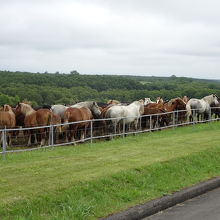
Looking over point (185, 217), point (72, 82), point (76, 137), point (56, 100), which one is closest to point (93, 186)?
point (185, 217)

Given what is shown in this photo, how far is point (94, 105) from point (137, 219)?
16.2 meters

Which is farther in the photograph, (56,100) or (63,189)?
(56,100)

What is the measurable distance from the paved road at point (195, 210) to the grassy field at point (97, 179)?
1.48 feet

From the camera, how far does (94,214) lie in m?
7.50

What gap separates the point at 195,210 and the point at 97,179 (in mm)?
2023

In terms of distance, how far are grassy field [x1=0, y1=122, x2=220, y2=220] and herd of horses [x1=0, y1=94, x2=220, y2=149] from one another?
449cm

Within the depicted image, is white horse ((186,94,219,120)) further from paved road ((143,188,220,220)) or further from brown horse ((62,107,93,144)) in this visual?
paved road ((143,188,220,220))

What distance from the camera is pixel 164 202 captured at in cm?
868

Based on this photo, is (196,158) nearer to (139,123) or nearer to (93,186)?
(93,186)

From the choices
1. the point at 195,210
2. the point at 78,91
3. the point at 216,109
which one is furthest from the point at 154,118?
the point at 78,91

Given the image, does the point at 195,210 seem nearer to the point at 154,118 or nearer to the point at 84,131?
the point at 84,131

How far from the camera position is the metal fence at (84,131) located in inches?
719

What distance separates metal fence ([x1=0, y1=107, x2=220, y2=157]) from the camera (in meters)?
18.2

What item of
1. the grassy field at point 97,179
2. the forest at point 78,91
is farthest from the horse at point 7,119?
the forest at point 78,91
